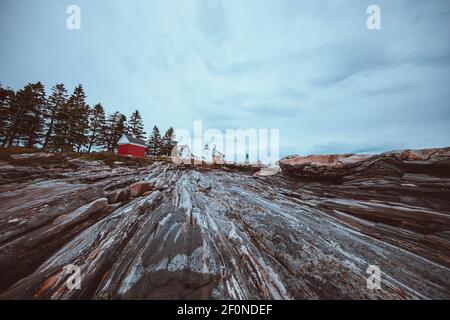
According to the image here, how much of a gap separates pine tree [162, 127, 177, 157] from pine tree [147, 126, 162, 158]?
4.57 feet

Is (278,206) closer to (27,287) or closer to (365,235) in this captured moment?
(365,235)

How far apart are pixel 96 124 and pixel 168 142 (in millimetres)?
21074

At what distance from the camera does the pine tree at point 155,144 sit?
55156mm

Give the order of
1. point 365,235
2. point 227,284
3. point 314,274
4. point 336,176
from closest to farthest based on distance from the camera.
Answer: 1. point 227,284
2. point 314,274
3. point 365,235
4. point 336,176

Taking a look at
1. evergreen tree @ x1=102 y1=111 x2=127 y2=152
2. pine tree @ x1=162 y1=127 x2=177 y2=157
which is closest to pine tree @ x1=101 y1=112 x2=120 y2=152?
evergreen tree @ x1=102 y1=111 x2=127 y2=152

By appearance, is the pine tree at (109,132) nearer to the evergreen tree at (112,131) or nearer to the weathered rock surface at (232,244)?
the evergreen tree at (112,131)

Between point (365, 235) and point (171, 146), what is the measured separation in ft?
190

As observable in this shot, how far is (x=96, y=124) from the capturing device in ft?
137

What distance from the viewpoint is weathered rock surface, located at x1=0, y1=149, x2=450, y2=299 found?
3.47 meters

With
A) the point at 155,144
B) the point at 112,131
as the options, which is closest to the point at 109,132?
the point at 112,131

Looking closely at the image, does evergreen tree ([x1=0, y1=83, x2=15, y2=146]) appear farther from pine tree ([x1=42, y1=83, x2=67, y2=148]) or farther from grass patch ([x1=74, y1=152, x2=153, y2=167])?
grass patch ([x1=74, y1=152, x2=153, y2=167])

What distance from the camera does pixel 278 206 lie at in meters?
8.68

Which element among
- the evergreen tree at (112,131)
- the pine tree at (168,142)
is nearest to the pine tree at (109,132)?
the evergreen tree at (112,131)
